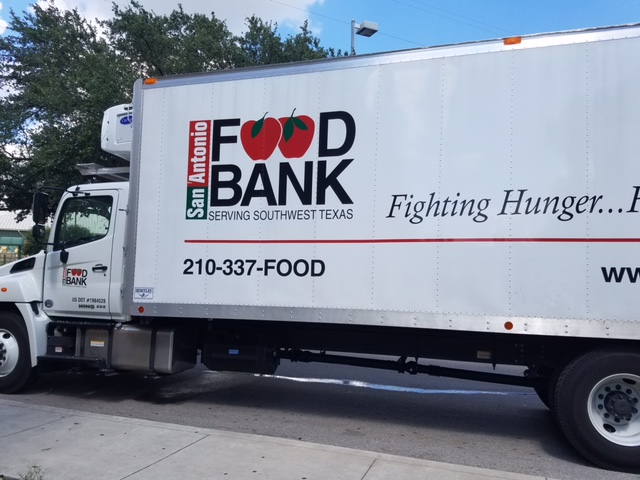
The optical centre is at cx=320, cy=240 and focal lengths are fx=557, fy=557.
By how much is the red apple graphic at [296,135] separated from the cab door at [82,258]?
2.49m

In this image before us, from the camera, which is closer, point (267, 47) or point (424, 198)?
point (424, 198)

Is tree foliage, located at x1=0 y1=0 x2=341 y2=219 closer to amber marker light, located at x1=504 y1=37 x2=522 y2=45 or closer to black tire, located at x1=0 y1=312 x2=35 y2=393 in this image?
black tire, located at x1=0 y1=312 x2=35 y2=393

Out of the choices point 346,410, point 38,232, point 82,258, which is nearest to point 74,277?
point 82,258

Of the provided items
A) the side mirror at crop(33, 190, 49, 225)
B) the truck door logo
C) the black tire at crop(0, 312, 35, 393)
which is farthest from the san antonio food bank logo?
the black tire at crop(0, 312, 35, 393)

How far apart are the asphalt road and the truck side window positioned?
6.88ft

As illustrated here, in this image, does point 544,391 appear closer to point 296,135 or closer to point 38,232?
point 296,135

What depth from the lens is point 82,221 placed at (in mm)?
7250

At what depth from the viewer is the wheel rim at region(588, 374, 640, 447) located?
5.00m

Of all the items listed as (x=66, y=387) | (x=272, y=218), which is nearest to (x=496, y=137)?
(x=272, y=218)

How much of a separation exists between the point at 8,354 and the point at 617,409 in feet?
23.1

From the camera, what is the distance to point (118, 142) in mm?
7176

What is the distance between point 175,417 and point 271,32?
52.0ft

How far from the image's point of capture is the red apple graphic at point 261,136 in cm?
608

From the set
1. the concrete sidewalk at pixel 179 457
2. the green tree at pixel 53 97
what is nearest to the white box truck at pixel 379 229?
A: the concrete sidewalk at pixel 179 457
